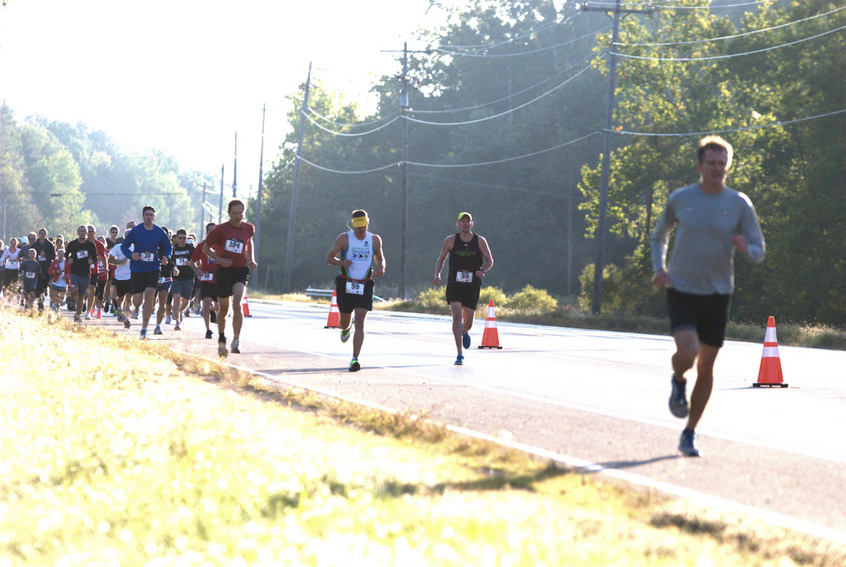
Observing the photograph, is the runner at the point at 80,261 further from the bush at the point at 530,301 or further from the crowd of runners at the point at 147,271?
the bush at the point at 530,301

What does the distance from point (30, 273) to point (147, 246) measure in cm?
936

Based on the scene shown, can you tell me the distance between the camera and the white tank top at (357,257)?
41.4 feet

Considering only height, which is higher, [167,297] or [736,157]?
[736,157]

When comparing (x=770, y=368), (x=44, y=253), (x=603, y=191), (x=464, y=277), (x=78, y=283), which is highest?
(x=603, y=191)

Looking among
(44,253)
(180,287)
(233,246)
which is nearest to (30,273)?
(44,253)

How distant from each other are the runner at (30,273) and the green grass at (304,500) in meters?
17.7

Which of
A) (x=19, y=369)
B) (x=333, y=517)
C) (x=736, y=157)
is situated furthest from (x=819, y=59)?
(x=333, y=517)

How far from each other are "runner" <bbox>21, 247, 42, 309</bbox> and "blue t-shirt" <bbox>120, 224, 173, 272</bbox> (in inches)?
349

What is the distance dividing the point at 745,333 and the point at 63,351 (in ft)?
71.5

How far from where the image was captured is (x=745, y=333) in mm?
29719

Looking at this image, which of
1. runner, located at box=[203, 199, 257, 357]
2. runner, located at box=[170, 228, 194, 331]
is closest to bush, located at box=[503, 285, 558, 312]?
runner, located at box=[170, 228, 194, 331]

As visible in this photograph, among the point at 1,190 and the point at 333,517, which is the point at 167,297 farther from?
the point at 1,190

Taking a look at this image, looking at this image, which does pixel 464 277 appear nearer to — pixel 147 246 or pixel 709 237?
pixel 147 246

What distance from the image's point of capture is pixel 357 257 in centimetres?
1263
